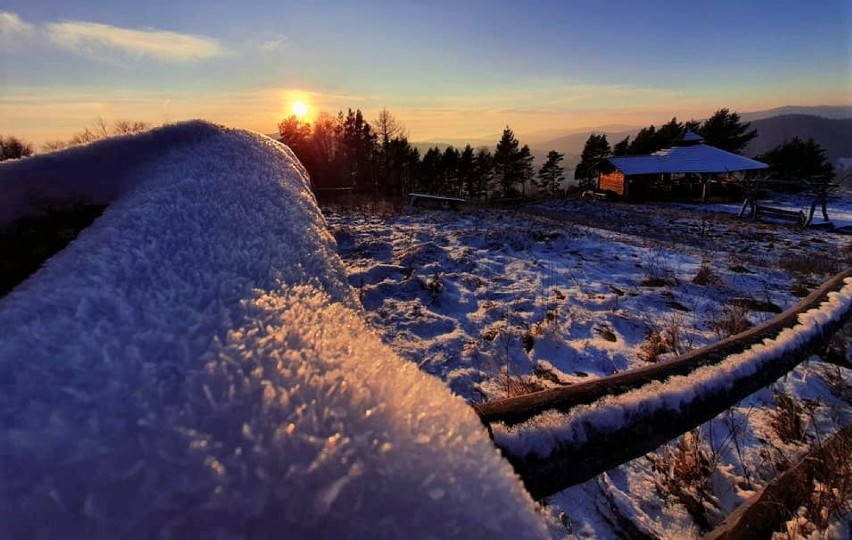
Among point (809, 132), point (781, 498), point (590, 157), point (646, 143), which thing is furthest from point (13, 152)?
point (809, 132)

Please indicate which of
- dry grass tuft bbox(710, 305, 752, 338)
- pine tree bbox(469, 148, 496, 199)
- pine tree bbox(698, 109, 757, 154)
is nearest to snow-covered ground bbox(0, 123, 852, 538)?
dry grass tuft bbox(710, 305, 752, 338)

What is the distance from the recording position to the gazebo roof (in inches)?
1167

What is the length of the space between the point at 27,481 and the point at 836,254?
626 inches

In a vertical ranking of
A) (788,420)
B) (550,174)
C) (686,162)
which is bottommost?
(788,420)

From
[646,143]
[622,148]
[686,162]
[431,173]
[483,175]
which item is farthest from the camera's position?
[483,175]

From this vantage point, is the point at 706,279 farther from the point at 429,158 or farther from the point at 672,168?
the point at 429,158

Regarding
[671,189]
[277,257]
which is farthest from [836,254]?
[671,189]

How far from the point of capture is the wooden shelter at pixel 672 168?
29859mm

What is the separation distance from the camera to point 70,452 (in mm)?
292

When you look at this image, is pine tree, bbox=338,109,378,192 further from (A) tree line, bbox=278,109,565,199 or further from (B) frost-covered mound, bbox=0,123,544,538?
(B) frost-covered mound, bbox=0,123,544,538

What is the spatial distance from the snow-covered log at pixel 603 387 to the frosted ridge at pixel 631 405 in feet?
0.05

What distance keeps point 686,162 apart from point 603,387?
36.0m

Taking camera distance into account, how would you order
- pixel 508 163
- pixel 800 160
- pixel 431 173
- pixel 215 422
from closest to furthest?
pixel 215 422 → pixel 800 160 → pixel 508 163 → pixel 431 173

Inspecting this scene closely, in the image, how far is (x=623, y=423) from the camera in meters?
0.91
